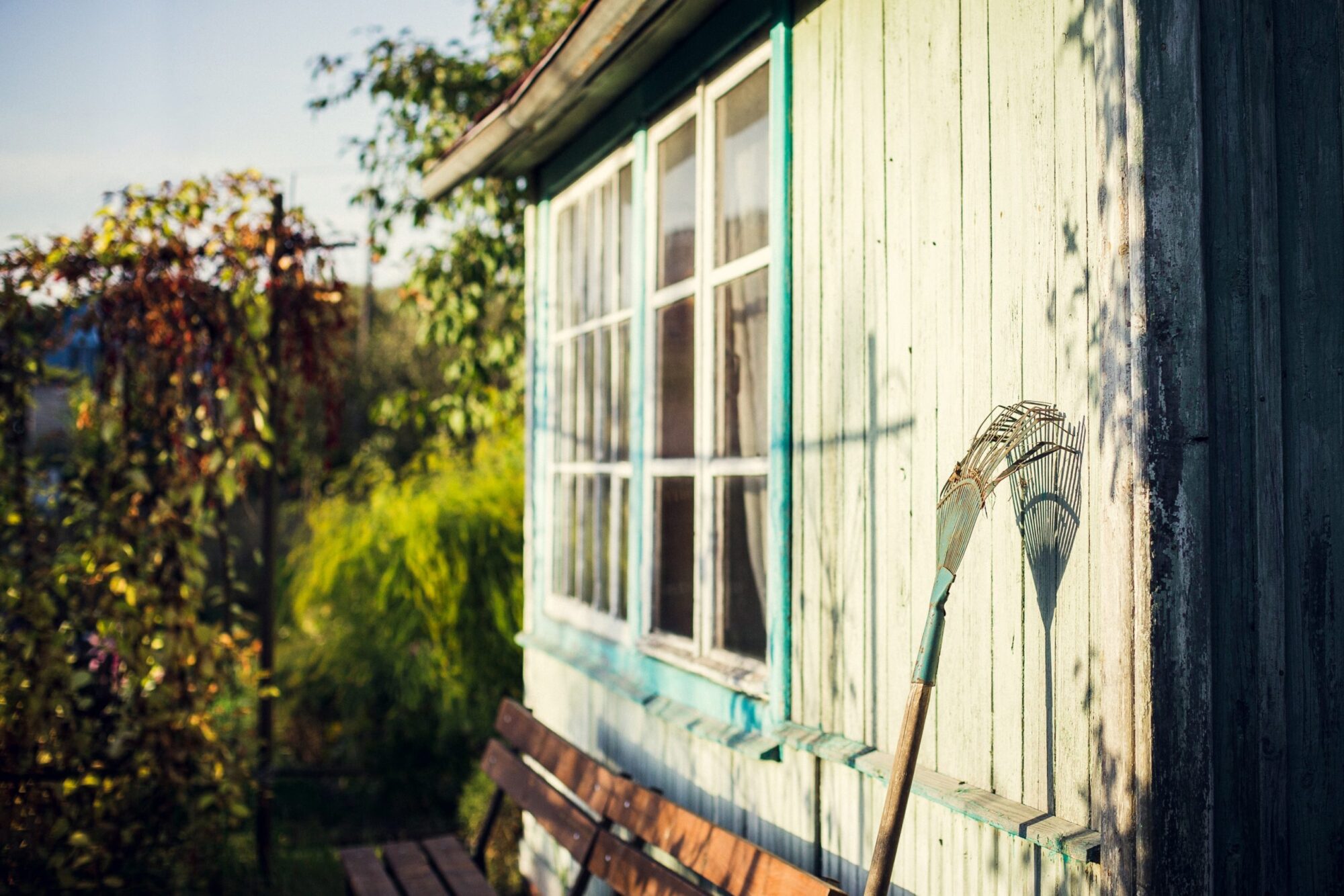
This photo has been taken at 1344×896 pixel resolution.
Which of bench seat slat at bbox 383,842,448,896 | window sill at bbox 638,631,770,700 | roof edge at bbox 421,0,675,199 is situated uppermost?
roof edge at bbox 421,0,675,199

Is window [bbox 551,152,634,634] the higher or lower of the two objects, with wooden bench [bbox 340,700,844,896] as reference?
higher

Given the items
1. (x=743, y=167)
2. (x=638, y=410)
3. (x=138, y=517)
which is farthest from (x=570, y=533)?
(x=743, y=167)

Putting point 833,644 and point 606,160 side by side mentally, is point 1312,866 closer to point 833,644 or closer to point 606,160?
point 833,644

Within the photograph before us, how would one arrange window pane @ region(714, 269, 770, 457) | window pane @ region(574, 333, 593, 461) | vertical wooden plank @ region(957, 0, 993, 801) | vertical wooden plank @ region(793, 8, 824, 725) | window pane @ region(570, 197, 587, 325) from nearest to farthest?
vertical wooden plank @ region(957, 0, 993, 801), vertical wooden plank @ region(793, 8, 824, 725), window pane @ region(714, 269, 770, 457), window pane @ region(574, 333, 593, 461), window pane @ region(570, 197, 587, 325)

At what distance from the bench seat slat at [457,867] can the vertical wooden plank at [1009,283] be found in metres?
2.48

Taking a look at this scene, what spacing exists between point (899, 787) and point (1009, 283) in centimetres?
107

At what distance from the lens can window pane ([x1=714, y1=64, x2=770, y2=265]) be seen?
338 centimetres

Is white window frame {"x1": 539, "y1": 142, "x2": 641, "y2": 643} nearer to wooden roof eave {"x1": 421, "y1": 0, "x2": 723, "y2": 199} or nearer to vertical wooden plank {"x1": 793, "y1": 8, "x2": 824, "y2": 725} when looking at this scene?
wooden roof eave {"x1": 421, "y1": 0, "x2": 723, "y2": 199}

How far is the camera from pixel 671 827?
327 centimetres

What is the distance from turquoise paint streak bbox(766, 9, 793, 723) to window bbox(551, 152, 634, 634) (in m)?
1.22

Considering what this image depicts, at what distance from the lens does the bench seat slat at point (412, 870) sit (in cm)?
403

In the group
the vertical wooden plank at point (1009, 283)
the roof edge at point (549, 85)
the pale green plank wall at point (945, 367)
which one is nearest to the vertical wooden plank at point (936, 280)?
the pale green plank wall at point (945, 367)

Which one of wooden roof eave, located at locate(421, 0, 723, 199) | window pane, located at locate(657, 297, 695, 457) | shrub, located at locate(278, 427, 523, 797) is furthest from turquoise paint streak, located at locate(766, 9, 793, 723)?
shrub, located at locate(278, 427, 523, 797)

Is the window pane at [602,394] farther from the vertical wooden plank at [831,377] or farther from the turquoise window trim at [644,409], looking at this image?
the vertical wooden plank at [831,377]
